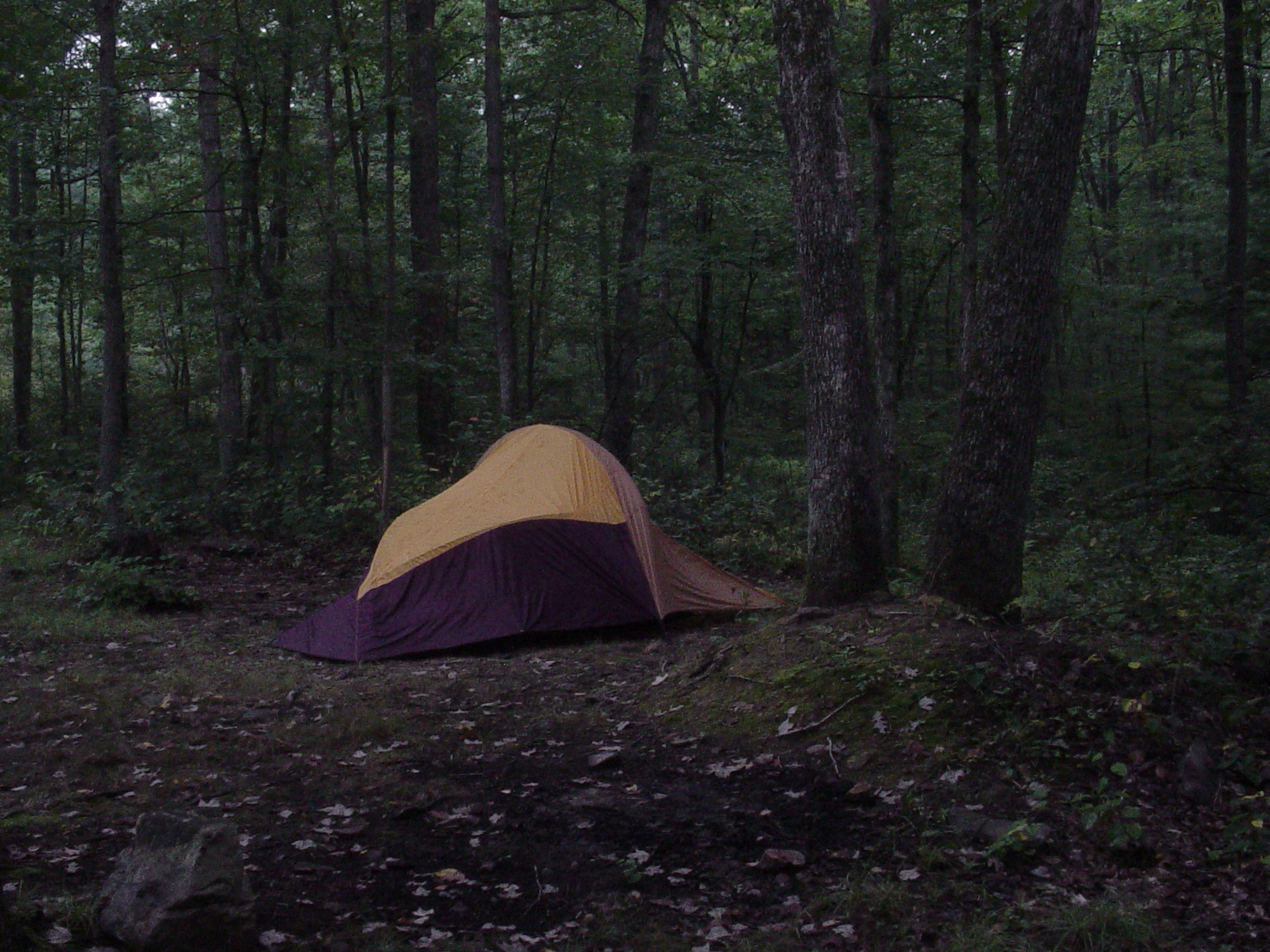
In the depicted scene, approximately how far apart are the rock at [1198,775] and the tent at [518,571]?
16.4 ft

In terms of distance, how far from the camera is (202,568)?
12656 millimetres

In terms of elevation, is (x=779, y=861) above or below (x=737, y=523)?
below

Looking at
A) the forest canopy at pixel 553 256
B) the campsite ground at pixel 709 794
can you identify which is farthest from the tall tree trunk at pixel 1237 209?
the campsite ground at pixel 709 794

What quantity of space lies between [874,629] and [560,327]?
54.2 ft

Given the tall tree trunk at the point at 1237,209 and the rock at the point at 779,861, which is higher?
the tall tree trunk at the point at 1237,209

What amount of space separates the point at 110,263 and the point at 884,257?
8475mm

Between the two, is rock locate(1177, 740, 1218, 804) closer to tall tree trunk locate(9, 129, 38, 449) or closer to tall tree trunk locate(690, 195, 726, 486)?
tall tree trunk locate(690, 195, 726, 486)

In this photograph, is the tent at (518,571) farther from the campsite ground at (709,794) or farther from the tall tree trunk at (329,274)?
the tall tree trunk at (329,274)

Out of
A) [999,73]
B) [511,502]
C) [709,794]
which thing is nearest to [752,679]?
[709,794]

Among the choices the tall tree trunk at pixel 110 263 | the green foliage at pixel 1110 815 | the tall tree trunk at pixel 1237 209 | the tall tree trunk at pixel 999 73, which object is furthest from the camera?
the tall tree trunk at pixel 1237 209

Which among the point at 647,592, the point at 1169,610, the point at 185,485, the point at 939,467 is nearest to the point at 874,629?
the point at 1169,610

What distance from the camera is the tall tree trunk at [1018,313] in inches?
237

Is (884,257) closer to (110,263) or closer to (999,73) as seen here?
(999,73)

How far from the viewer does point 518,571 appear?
8930mm
